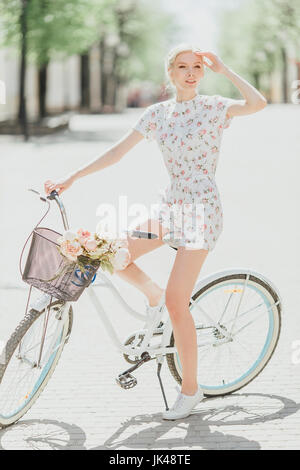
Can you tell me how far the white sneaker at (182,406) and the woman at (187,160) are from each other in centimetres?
35

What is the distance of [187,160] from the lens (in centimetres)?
410

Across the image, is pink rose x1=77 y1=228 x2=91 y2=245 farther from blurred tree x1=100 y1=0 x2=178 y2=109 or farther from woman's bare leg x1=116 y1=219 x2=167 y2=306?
blurred tree x1=100 y1=0 x2=178 y2=109

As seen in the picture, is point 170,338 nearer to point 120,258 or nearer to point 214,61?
point 120,258

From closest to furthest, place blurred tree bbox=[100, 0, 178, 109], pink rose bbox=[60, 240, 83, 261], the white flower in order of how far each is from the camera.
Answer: pink rose bbox=[60, 240, 83, 261] → the white flower → blurred tree bbox=[100, 0, 178, 109]

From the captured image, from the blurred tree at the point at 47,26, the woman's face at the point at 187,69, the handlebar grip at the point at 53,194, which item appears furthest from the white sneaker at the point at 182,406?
the blurred tree at the point at 47,26

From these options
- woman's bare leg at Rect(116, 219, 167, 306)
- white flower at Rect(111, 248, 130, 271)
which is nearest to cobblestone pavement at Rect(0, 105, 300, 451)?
woman's bare leg at Rect(116, 219, 167, 306)

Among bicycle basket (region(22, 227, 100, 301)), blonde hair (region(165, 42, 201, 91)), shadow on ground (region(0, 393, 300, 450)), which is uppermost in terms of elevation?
blonde hair (region(165, 42, 201, 91))

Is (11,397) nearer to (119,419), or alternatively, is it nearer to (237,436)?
(119,419)

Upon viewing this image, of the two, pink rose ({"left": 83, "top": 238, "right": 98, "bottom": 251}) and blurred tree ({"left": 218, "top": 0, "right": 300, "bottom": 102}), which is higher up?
blurred tree ({"left": 218, "top": 0, "right": 300, "bottom": 102})

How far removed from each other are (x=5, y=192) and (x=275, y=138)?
14.0m

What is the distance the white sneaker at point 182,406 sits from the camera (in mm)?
4344

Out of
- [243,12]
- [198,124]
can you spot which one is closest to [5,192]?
[198,124]

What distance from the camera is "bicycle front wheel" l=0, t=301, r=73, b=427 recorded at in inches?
162

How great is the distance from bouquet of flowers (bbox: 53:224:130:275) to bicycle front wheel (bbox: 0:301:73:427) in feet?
1.01
